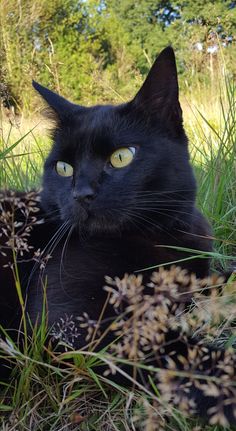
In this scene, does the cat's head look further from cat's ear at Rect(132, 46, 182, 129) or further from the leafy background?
the leafy background

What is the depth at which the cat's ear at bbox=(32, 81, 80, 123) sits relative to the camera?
4.16ft

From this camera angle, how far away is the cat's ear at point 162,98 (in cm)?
114

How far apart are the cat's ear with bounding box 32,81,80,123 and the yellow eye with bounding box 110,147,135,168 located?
27cm

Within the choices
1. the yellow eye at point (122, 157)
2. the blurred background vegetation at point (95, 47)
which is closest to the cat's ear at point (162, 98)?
the yellow eye at point (122, 157)

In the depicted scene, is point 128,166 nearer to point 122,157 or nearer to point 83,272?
point 122,157

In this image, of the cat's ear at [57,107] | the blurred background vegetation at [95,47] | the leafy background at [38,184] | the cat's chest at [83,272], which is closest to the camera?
the leafy background at [38,184]

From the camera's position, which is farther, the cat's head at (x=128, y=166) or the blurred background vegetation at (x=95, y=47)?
the blurred background vegetation at (x=95, y=47)

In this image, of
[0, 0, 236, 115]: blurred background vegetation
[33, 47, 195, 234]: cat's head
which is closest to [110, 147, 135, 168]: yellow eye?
[33, 47, 195, 234]: cat's head

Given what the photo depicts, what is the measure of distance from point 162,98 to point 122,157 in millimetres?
222

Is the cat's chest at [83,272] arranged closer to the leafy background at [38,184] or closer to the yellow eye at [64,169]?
the leafy background at [38,184]

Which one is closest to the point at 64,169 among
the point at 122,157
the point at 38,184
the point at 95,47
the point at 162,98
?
the point at 122,157

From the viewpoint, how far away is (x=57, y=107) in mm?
1282

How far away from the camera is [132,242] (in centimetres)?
104

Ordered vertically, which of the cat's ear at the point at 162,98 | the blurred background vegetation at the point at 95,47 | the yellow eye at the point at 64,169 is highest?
the blurred background vegetation at the point at 95,47
